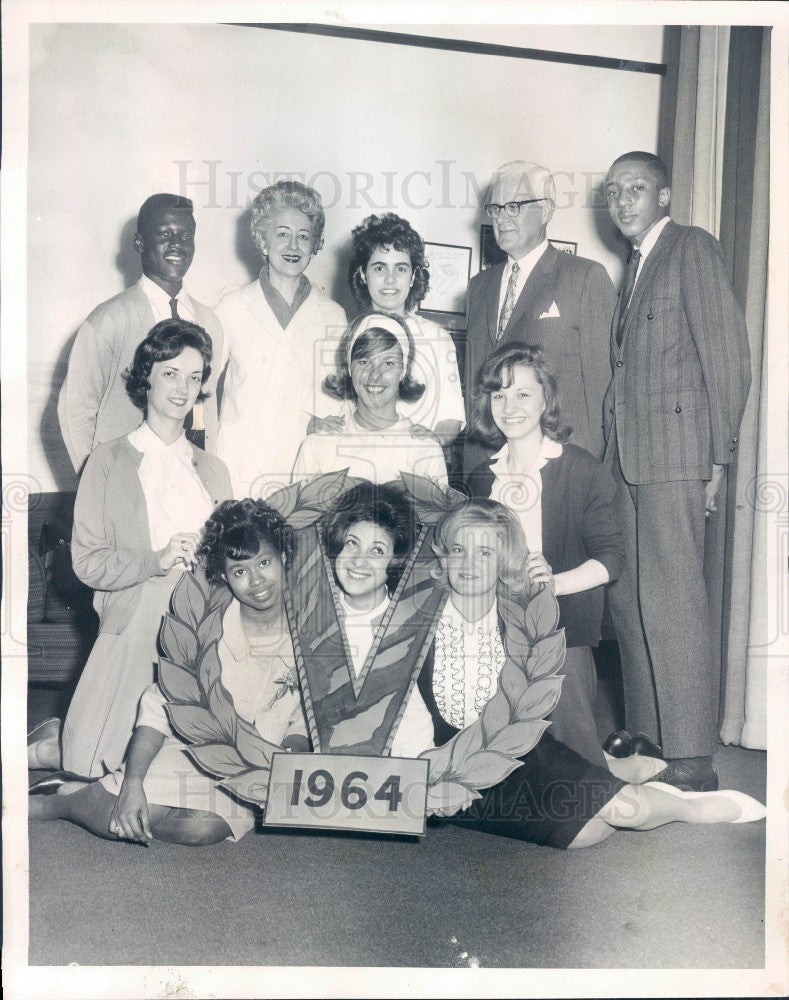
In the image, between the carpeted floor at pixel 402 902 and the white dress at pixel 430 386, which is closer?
the carpeted floor at pixel 402 902

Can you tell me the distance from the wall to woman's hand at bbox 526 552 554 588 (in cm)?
82

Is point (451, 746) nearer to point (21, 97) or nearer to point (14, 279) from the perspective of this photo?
point (14, 279)

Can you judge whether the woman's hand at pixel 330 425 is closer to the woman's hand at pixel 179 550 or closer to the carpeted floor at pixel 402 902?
the woman's hand at pixel 179 550

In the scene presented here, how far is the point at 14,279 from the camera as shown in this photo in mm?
2529

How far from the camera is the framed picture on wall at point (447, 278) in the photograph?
254 cm

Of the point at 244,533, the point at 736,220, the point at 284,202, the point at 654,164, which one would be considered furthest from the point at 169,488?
the point at 736,220

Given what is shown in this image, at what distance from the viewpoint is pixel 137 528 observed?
2551 mm

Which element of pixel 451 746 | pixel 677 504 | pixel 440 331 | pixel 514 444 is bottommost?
pixel 451 746

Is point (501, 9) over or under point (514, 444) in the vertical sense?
over

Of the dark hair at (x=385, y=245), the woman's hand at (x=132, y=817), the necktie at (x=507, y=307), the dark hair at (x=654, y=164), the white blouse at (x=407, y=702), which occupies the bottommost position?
the woman's hand at (x=132, y=817)

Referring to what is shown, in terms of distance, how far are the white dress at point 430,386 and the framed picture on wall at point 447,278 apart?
0.06 meters

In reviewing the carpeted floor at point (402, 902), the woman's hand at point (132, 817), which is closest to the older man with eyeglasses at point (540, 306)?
the carpeted floor at point (402, 902)

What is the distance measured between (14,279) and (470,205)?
1.26 meters

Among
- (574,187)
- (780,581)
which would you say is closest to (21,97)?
(574,187)
